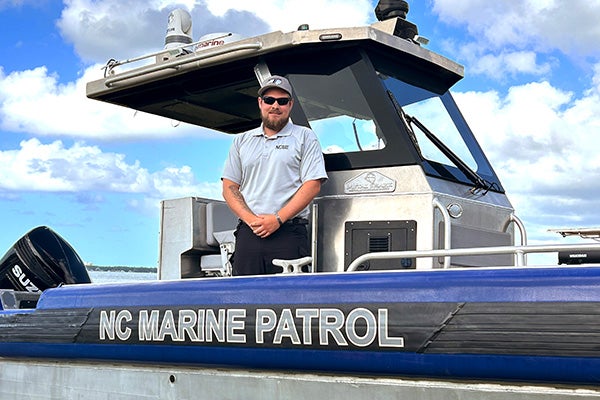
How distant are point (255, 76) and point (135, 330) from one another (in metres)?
1.63

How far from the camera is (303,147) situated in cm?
412

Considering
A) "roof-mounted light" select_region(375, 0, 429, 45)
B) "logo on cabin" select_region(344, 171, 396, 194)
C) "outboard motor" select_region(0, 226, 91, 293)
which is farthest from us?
"outboard motor" select_region(0, 226, 91, 293)

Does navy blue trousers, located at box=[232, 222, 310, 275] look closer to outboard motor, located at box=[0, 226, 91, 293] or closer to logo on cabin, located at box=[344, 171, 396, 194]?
logo on cabin, located at box=[344, 171, 396, 194]

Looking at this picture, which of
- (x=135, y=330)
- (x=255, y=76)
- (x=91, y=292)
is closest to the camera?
(x=135, y=330)

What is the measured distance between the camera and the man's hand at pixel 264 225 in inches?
158

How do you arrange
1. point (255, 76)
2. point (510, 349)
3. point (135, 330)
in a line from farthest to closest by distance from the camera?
1. point (255, 76)
2. point (135, 330)
3. point (510, 349)

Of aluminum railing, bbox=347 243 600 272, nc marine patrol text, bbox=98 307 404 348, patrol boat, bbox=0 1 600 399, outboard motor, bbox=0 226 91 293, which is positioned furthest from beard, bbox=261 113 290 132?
outboard motor, bbox=0 226 91 293

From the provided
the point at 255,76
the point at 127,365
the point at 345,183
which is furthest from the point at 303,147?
the point at 127,365

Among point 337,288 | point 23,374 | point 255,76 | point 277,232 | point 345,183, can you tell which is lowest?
point 23,374

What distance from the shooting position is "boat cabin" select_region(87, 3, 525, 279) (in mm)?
4102

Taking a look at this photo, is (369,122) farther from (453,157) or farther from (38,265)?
(38,265)

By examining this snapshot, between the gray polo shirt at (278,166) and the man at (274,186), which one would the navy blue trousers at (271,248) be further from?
the gray polo shirt at (278,166)

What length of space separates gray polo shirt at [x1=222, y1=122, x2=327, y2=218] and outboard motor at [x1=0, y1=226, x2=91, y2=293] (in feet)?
6.03

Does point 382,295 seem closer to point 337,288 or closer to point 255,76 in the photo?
point 337,288
